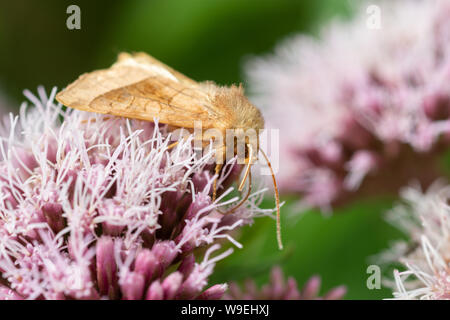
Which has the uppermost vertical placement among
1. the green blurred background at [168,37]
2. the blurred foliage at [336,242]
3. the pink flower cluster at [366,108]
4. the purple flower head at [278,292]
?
the green blurred background at [168,37]

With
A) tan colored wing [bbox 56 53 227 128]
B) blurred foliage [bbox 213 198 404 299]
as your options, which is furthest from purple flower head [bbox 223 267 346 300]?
blurred foliage [bbox 213 198 404 299]

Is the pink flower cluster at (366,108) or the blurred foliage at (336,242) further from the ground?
the pink flower cluster at (366,108)

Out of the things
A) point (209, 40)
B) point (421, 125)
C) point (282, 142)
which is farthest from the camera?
point (209, 40)

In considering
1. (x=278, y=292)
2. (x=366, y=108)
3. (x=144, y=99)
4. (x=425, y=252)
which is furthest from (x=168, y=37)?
(x=425, y=252)

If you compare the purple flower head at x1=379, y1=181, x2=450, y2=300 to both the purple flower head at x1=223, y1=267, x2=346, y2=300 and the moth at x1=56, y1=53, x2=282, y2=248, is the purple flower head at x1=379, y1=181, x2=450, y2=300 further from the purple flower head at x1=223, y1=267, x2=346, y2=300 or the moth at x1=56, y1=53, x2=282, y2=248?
the moth at x1=56, y1=53, x2=282, y2=248

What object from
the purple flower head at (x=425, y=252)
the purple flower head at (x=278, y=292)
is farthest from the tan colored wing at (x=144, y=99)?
the purple flower head at (x=425, y=252)

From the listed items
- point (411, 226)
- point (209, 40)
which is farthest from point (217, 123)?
point (209, 40)

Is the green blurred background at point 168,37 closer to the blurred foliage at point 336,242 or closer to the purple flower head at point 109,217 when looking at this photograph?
the blurred foliage at point 336,242

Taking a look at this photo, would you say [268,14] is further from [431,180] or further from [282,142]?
[431,180]

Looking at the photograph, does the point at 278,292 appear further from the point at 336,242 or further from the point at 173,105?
the point at 336,242
